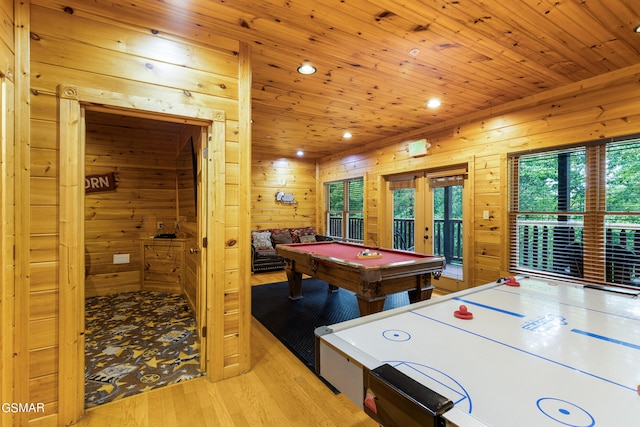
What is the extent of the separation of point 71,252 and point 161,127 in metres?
2.97

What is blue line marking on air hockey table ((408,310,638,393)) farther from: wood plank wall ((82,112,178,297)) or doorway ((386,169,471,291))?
wood plank wall ((82,112,178,297))

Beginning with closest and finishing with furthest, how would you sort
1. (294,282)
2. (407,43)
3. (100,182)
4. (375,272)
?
1. (407,43)
2. (375,272)
3. (294,282)
4. (100,182)

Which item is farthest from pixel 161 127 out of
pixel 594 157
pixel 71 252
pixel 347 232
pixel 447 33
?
pixel 594 157

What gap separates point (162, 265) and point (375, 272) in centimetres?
342

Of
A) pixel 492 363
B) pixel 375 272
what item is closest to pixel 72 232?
pixel 375 272

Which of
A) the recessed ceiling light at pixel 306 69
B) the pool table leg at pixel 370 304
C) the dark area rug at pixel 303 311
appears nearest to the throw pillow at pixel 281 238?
the dark area rug at pixel 303 311

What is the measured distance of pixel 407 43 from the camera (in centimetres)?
241

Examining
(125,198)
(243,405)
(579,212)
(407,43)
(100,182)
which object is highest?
(407,43)

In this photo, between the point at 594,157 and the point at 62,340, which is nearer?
the point at 62,340

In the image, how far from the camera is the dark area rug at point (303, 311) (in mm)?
2859

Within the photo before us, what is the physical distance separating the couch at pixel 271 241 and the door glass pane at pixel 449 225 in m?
2.46

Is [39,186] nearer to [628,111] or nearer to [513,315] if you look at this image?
[513,315]

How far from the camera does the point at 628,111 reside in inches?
112

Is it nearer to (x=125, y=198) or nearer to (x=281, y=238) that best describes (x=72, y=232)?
(x=125, y=198)
